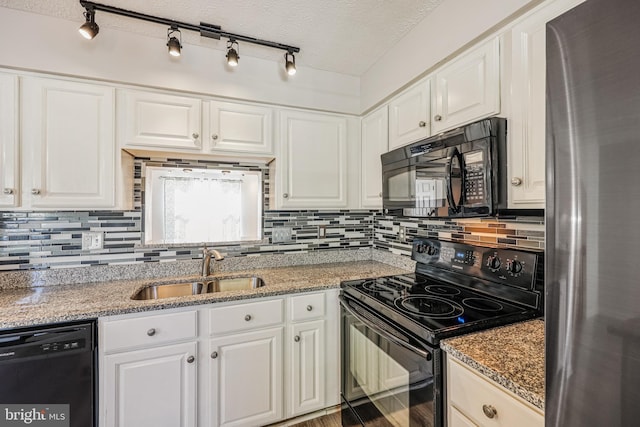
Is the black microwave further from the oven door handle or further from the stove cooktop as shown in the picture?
the oven door handle

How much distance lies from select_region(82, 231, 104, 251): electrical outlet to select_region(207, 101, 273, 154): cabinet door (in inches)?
36.5

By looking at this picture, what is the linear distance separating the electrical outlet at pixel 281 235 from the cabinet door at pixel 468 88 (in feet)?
4.35

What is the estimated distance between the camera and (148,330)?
1.45 metres

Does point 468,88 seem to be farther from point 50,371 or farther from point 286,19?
point 50,371

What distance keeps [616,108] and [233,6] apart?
5.76ft

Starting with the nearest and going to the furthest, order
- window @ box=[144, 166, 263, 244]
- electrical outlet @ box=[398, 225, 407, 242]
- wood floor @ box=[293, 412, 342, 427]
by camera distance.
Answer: wood floor @ box=[293, 412, 342, 427]
window @ box=[144, 166, 263, 244]
electrical outlet @ box=[398, 225, 407, 242]

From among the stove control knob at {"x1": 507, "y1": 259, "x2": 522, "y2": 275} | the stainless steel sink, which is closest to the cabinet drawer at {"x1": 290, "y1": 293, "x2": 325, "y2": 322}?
the stainless steel sink

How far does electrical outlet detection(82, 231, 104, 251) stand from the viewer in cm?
185

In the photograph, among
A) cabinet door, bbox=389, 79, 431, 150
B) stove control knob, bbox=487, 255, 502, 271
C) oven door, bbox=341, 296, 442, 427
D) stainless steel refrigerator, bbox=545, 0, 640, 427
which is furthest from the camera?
cabinet door, bbox=389, 79, 431, 150

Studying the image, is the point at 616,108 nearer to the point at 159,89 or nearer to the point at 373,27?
the point at 373,27

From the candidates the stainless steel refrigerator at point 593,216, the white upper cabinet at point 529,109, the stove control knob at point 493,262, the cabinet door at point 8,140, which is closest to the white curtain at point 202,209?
the cabinet door at point 8,140

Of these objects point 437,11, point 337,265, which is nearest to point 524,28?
point 437,11

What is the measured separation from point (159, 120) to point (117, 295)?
106 cm

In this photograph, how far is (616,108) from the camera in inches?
17.5
